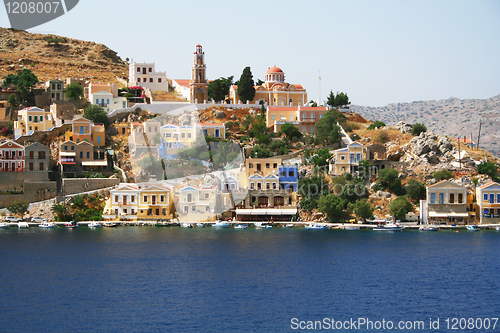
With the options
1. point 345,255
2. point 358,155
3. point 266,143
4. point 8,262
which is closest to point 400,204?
point 358,155

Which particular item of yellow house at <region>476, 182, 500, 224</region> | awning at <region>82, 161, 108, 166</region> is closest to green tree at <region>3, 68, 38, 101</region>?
awning at <region>82, 161, 108, 166</region>

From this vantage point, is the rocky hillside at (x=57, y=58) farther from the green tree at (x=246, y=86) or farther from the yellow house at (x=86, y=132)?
the yellow house at (x=86, y=132)

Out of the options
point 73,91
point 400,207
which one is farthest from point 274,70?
point 400,207

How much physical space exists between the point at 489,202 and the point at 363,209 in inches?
461

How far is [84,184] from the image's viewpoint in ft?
238

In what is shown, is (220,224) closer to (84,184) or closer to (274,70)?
(84,184)

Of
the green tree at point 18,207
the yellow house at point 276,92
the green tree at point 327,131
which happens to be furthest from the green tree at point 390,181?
the green tree at point 18,207

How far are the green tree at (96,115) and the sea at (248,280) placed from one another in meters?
18.9

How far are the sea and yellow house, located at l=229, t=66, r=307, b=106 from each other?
98.7ft

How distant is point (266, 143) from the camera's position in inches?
3221

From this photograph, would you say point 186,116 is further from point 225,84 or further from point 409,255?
point 409,255

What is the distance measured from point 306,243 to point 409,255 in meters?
8.81

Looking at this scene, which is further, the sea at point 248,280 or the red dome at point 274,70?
the red dome at point 274,70

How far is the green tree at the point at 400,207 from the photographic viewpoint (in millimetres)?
67438
